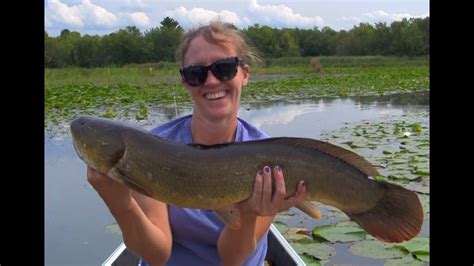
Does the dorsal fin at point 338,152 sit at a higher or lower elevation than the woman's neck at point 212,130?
lower

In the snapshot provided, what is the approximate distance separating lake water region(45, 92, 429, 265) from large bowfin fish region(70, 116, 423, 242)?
2029 millimetres

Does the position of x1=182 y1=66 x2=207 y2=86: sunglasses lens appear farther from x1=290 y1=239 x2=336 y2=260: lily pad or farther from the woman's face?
x1=290 y1=239 x2=336 y2=260: lily pad

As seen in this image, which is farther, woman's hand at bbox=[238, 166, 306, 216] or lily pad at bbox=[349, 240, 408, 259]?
lily pad at bbox=[349, 240, 408, 259]

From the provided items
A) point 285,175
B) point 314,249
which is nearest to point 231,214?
point 285,175

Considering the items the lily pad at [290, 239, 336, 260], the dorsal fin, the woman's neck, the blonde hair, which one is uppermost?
the blonde hair

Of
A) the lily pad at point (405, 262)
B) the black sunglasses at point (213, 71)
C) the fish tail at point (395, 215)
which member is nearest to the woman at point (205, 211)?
the black sunglasses at point (213, 71)

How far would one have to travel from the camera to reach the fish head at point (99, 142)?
2.19 metres

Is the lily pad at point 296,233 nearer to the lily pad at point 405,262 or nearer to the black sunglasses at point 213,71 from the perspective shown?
the lily pad at point 405,262

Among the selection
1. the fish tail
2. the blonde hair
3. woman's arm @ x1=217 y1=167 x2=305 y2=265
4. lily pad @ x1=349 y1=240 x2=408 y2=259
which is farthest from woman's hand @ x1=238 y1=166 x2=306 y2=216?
lily pad @ x1=349 y1=240 x2=408 y2=259

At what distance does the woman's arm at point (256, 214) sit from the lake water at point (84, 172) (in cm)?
169

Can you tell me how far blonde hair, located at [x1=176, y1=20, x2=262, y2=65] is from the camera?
274 centimetres

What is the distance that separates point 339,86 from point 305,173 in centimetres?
2054
